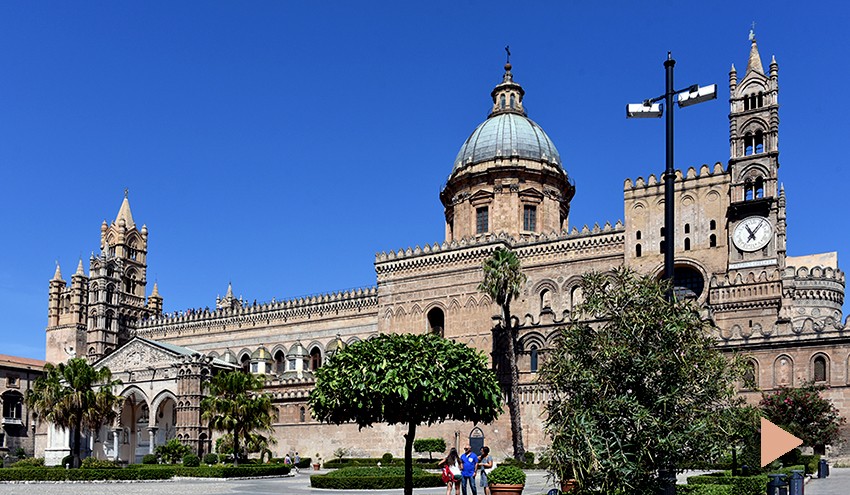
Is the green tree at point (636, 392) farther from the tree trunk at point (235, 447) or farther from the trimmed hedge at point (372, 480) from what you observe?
the tree trunk at point (235, 447)

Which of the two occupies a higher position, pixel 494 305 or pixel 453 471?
pixel 494 305

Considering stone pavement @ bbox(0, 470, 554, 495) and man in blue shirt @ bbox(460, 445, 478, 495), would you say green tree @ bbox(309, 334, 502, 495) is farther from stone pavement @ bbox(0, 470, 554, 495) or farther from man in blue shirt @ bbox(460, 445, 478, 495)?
stone pavement @ bbox(0, 470, 554, 495)

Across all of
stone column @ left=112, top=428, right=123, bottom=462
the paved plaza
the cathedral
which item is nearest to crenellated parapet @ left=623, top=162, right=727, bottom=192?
the cathedral

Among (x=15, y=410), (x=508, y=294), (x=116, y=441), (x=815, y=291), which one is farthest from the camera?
(x=15, y=410)

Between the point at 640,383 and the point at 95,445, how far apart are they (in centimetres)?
5945

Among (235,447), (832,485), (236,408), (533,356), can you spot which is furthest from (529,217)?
(832,485)

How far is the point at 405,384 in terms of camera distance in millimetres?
22859

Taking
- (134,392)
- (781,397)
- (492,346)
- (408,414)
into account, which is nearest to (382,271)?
(492,346)

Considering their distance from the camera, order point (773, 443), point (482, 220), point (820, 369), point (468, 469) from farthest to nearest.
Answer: point (482, 220), point (820, 369), point (468, 469), point (773, 443)

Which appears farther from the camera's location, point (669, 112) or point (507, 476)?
point (507, 476)

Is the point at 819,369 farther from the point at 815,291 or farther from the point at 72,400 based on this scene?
the point at 72,400

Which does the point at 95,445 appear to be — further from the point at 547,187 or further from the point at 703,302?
the point at 703,302

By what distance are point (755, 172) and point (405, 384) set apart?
3413cm

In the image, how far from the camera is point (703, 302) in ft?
166
